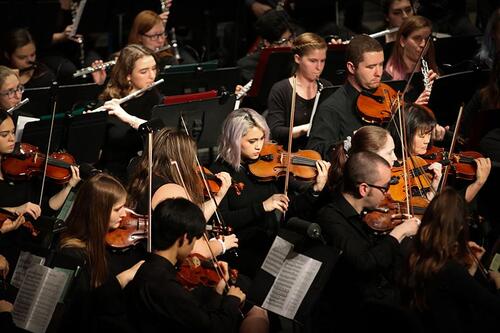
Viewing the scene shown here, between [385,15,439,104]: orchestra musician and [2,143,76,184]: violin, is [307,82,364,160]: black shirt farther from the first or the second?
[2,143,76,184]: violin

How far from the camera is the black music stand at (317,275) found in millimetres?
3920

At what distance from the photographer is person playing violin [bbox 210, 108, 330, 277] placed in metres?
5.23

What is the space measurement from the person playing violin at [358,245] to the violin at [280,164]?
1.00 m

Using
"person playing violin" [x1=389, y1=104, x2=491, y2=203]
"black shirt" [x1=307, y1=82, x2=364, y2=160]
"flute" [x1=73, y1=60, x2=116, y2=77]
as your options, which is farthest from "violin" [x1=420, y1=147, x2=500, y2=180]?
"flute" [x1=73, y1=60, x2=116, y2=77]

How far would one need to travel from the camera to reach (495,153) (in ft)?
18.9

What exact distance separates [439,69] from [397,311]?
331 centimetres

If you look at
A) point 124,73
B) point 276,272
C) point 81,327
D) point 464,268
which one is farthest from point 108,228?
point 124,73

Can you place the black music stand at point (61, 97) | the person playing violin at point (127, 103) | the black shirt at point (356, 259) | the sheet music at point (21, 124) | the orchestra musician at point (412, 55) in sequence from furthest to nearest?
the orchestra musician at point (412, 55), the person playing violin at point (127, 103), the black music stand at point (61, 97), the sheet music at point (21, 124), the black shirt at point (356, 259)

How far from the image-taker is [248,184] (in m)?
5.34

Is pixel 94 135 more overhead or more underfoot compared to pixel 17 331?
more overhead

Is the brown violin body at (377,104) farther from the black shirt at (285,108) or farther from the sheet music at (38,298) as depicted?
the sheet music at (38,298)

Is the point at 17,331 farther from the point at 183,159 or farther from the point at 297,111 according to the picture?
the point at 297,111

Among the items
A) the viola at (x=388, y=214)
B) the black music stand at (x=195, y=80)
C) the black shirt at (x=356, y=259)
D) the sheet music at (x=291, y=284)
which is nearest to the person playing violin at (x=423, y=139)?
the viola at (x=388, y=214)

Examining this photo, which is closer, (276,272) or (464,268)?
(464,268)
